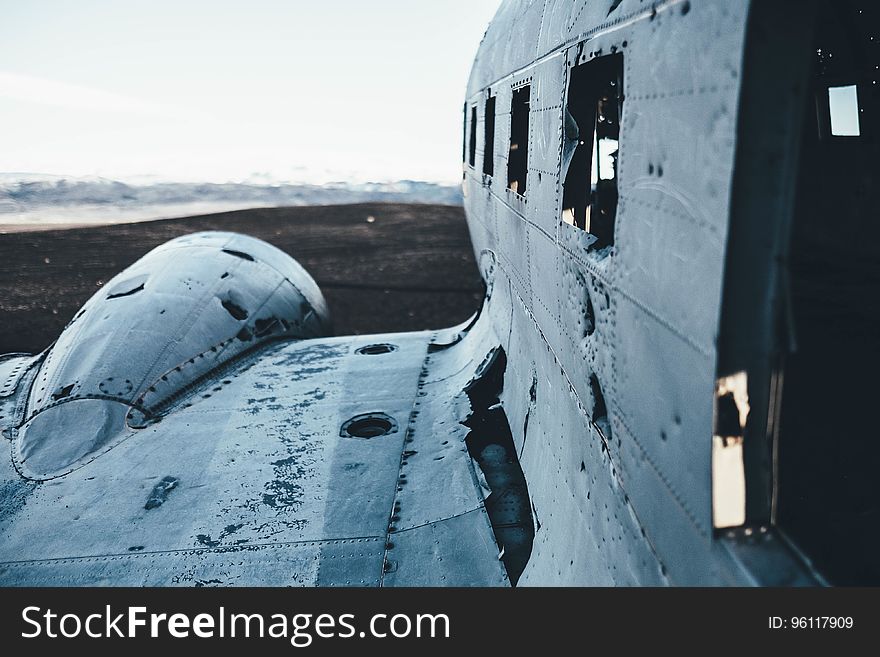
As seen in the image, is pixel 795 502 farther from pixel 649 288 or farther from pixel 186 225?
pixel 186 225

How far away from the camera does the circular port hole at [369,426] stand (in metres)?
5.33

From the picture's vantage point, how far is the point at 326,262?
16.2 metres

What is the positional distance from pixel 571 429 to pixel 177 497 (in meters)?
2.84

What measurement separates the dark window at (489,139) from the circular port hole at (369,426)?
2.45 metres

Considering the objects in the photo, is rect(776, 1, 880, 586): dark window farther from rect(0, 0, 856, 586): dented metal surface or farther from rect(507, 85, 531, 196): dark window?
rect(507, 85, 531, 196): dark window

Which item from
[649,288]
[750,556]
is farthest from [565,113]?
[750,556]

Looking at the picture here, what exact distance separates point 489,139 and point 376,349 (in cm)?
263

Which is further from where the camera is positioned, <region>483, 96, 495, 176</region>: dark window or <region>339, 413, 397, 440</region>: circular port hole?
<region>483, 96, 495, 176</region>: dark window

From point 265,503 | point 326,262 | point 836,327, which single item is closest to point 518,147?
point 836,327

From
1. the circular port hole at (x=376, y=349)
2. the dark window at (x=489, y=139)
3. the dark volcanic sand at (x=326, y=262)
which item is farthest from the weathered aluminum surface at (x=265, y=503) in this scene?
the dark volcanic sand at (x=326, y=262)

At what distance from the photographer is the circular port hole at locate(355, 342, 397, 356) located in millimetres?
7211

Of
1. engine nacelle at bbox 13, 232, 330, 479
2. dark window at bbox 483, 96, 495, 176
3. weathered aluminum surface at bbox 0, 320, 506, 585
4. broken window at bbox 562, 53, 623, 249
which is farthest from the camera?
dark window at bbox 483, 96, 495, 176

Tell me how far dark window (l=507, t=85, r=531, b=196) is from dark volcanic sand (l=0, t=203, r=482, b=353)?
281 inches

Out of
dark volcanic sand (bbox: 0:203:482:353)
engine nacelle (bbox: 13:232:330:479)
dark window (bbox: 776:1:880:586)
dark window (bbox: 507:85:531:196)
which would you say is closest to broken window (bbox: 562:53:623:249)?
dark window (bbox: 776:1:880:586)
